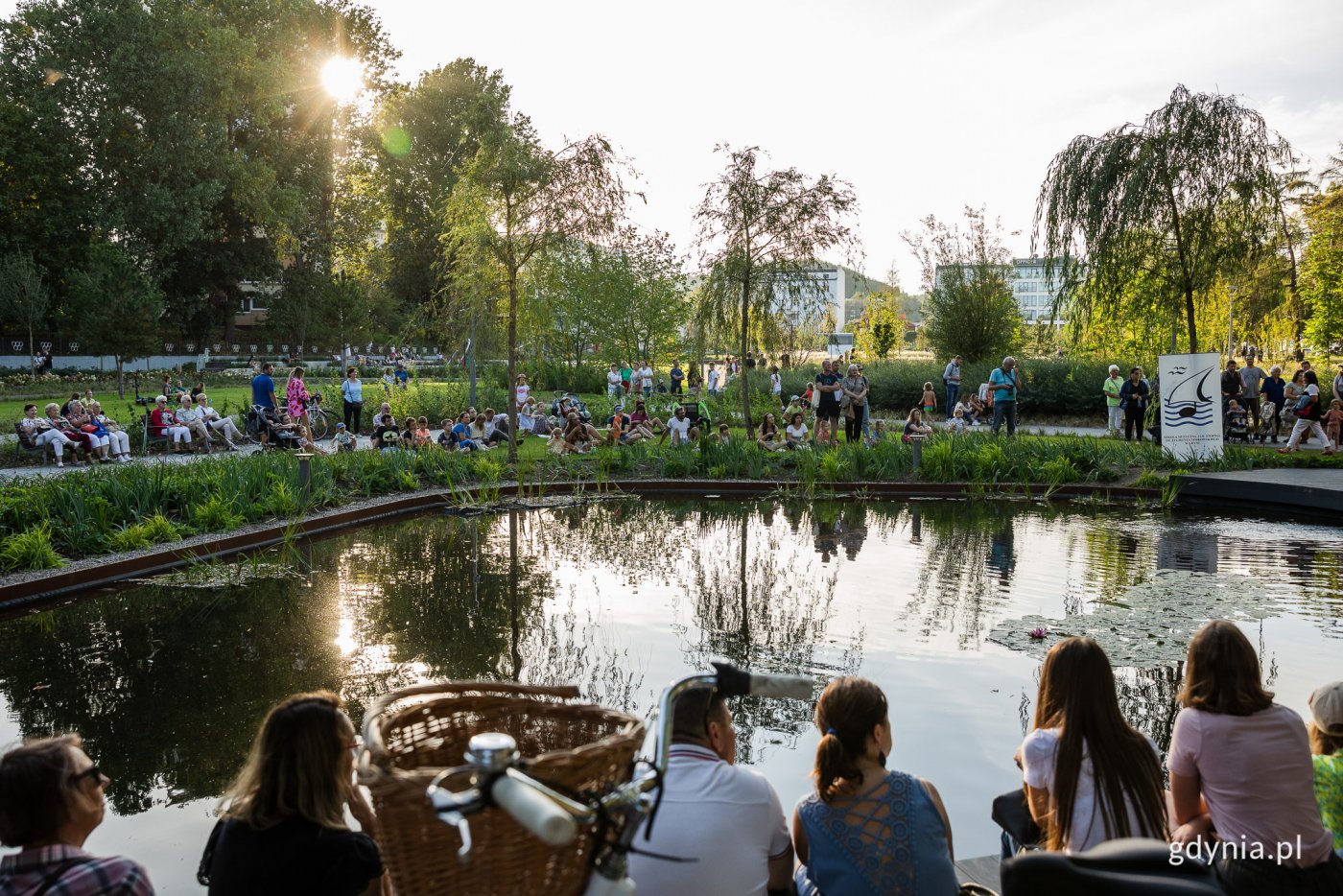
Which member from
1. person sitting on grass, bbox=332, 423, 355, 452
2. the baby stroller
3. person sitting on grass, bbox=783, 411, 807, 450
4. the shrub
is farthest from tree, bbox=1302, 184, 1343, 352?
the shrub

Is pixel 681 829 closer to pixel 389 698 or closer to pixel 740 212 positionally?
pixel 389 698

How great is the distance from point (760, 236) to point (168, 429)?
13.1 metres

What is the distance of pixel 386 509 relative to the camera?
14.4m

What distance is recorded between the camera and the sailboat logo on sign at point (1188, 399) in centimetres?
1772

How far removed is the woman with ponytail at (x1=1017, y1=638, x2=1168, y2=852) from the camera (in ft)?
10.6

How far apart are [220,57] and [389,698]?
162 feet

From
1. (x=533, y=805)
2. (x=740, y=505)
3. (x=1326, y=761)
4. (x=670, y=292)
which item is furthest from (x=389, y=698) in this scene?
(x=670, y=292)

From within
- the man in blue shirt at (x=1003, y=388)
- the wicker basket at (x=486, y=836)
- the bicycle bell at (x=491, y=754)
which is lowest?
the wicker basket at (x=486, y=836)

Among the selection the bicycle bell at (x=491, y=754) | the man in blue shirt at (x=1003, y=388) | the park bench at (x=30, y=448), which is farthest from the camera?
the man in blue shirt at (x=1003, y=388)

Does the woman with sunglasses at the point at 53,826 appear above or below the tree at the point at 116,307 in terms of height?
A: below

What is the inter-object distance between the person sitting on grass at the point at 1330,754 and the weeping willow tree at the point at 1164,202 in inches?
735

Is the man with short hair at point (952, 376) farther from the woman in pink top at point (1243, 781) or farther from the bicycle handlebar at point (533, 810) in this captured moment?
the bicycle handlebar at point (533, 810)

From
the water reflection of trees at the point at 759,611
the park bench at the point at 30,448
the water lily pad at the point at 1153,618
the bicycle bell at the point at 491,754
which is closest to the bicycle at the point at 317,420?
the park bench at the point at 30,448

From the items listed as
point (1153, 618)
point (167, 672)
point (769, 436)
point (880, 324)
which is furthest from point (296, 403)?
point (880, 324)
